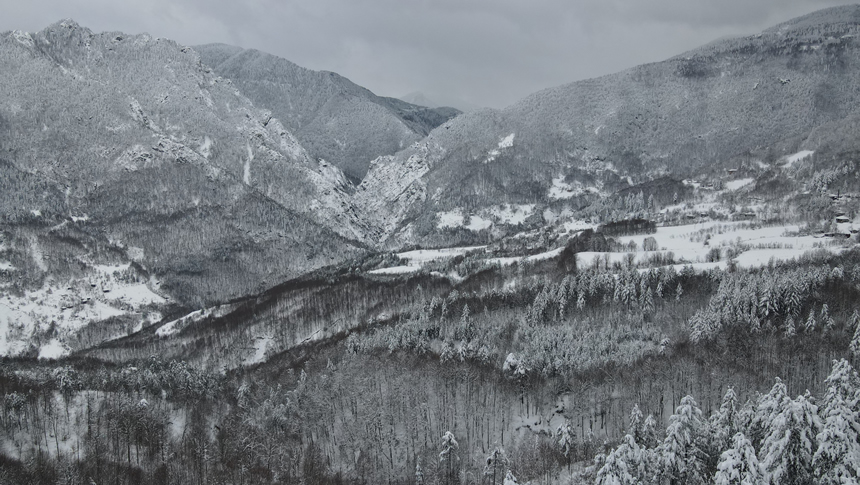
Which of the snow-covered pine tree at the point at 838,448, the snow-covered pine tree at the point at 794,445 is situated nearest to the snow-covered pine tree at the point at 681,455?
the snow-covered pine tree at the point at 794,445

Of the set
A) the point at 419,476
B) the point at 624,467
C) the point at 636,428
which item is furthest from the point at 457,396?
the point at 624,467

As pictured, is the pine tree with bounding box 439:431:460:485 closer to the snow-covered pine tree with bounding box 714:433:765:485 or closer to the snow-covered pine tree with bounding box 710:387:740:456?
the snow-covered pine tree with bounding box 710:387:740:456

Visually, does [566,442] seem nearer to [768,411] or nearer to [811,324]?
[768,411]

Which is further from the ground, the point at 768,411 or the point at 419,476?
the point at 768,411

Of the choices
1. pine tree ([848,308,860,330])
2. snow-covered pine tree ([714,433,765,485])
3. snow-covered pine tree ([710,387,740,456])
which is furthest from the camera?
pine tree ([848,308,860,330])

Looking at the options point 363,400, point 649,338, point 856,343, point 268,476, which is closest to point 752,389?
point 856,343

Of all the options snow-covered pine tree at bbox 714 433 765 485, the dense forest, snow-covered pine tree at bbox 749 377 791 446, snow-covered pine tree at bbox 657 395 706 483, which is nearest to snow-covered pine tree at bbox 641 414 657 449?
the dense forest
